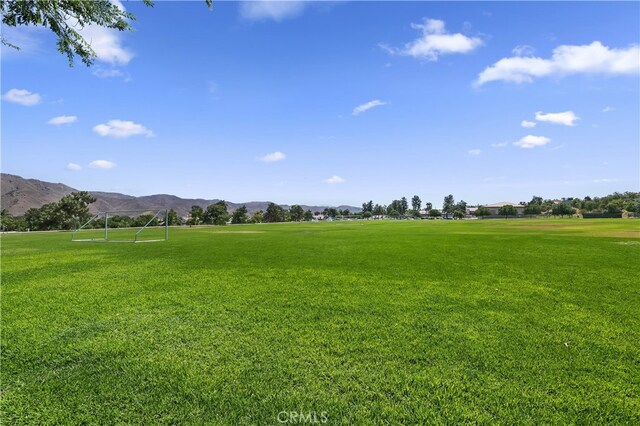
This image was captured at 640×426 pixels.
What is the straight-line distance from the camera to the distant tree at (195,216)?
7649cm

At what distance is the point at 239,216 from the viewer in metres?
91.0

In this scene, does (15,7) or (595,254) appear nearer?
(15,7)

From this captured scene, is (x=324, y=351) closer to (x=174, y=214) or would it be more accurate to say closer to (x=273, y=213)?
(x=174, y=214)

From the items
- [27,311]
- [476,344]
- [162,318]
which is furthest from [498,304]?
[27,311]

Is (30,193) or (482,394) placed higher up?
(30,193)

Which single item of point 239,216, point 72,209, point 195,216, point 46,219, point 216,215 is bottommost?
point 46,219

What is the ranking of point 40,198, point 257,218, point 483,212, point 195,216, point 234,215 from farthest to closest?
point 483,212, point 40,198, point 257,218, point 234,215, point 195,216

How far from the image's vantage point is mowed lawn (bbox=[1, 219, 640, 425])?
346 centimetres

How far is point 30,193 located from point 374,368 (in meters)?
178

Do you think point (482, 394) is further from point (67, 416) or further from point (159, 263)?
point (159, 263)

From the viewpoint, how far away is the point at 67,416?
3.40 meters

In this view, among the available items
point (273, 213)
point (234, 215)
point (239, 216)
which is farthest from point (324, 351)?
point (273, 213)

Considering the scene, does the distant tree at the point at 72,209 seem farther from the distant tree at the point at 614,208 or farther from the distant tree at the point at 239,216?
the distant tree at the point at 614,208

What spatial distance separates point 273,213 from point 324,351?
4363 inches
